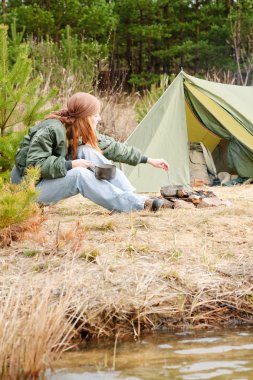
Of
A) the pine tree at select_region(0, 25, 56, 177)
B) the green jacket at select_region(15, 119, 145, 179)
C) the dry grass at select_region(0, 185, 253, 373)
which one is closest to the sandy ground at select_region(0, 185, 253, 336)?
the dry grass at select_region(0, 185, 253, 373)

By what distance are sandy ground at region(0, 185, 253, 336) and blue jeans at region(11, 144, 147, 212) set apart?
0.47 ft

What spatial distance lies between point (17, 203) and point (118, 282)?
0.95 meters

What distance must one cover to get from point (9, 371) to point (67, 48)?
531 inches

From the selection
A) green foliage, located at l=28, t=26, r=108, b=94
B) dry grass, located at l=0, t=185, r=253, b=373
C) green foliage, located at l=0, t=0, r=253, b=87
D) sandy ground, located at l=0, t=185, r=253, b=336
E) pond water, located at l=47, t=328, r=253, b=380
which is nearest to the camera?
dry grass, located at l=0, t=185, r=253, b=373

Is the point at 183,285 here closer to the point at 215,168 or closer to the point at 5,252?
the point at 5,252

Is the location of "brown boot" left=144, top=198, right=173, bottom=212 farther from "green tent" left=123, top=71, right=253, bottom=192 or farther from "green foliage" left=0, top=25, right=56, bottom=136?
"green tent" left=123, top=71, right=253, bottom=192

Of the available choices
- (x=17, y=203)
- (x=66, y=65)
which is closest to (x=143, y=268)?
(x=17, y=203)

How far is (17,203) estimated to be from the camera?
4.85m

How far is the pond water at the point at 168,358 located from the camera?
3.38 meters

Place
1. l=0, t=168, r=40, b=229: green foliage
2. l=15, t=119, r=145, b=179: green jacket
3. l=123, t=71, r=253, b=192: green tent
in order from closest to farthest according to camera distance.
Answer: l=0, t=168, r=40, b=229: green foliage
l=15, t=119, r=145, b=179: green jacket
l=123, t=71, r=253, b=192: green tent

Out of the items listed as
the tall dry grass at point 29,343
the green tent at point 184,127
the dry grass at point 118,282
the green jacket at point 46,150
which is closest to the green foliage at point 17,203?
the dry grass at point 118,282

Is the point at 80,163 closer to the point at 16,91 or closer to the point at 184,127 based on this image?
the point at 16,91

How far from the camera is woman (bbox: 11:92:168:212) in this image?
19.3 ft

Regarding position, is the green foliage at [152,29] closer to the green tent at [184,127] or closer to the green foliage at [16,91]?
the green tent at [184,127]
